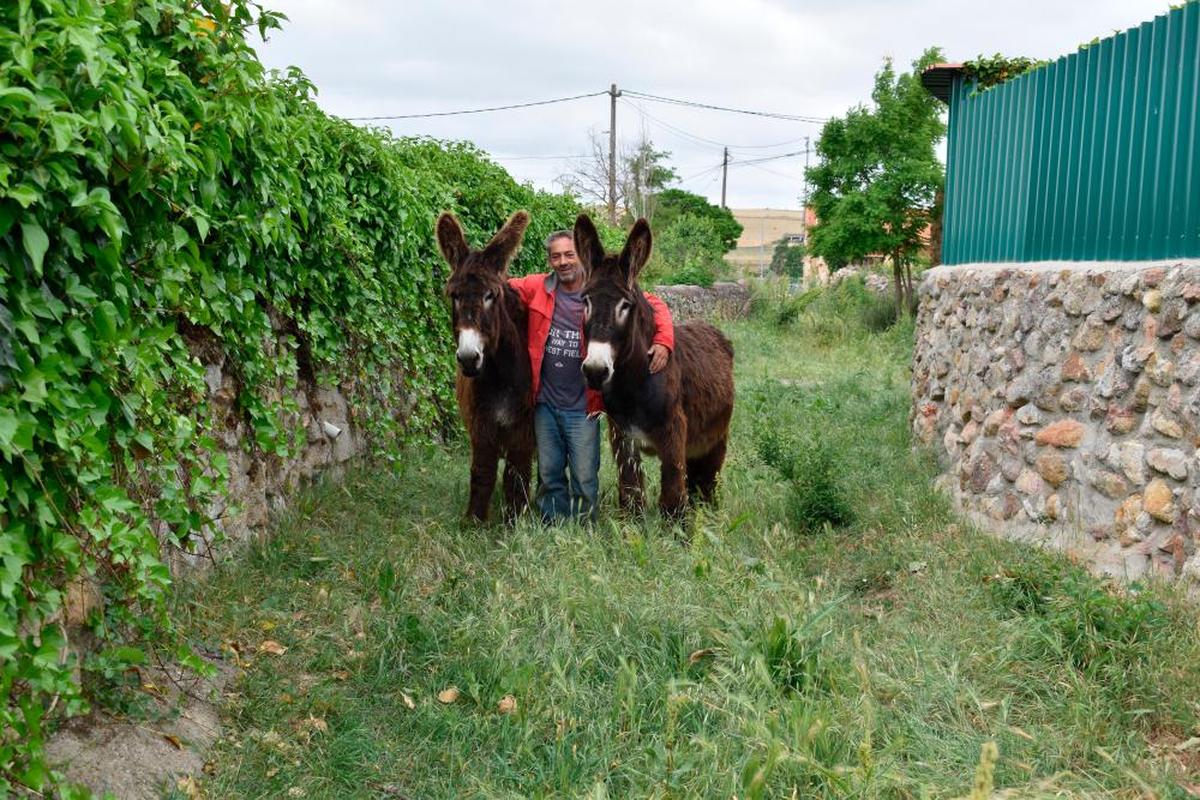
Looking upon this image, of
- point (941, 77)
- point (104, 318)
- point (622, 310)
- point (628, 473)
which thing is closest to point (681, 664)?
point (622, 310)

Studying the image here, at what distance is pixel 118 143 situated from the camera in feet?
8.20

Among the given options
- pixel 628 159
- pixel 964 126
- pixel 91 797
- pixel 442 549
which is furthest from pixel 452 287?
pixel 628 159

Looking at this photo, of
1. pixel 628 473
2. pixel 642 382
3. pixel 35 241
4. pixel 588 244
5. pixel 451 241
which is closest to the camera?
pixel 35 241

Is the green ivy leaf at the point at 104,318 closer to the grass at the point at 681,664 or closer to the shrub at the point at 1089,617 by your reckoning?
the grass at the point at 681,664

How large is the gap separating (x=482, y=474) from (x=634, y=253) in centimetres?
151

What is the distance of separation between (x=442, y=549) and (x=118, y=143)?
290cm

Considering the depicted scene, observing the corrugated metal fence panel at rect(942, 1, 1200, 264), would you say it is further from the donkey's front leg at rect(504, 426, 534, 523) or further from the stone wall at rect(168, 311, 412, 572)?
the stone wall at rect(168, 311, 412, 572)

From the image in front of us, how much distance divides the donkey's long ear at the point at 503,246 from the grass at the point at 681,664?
1.42m

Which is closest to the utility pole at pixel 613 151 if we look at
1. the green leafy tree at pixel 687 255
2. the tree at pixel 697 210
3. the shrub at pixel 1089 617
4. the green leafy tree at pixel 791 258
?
the green leafy tree at pixel 687 255

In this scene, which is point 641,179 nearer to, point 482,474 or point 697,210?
point 697,210

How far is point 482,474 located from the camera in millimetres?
5680

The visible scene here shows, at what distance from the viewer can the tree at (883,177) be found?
21812mm

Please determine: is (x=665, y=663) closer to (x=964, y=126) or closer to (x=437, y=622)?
(x=437, y=622)

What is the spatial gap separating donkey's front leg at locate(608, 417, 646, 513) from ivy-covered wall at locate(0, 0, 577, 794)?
1.78 meters
